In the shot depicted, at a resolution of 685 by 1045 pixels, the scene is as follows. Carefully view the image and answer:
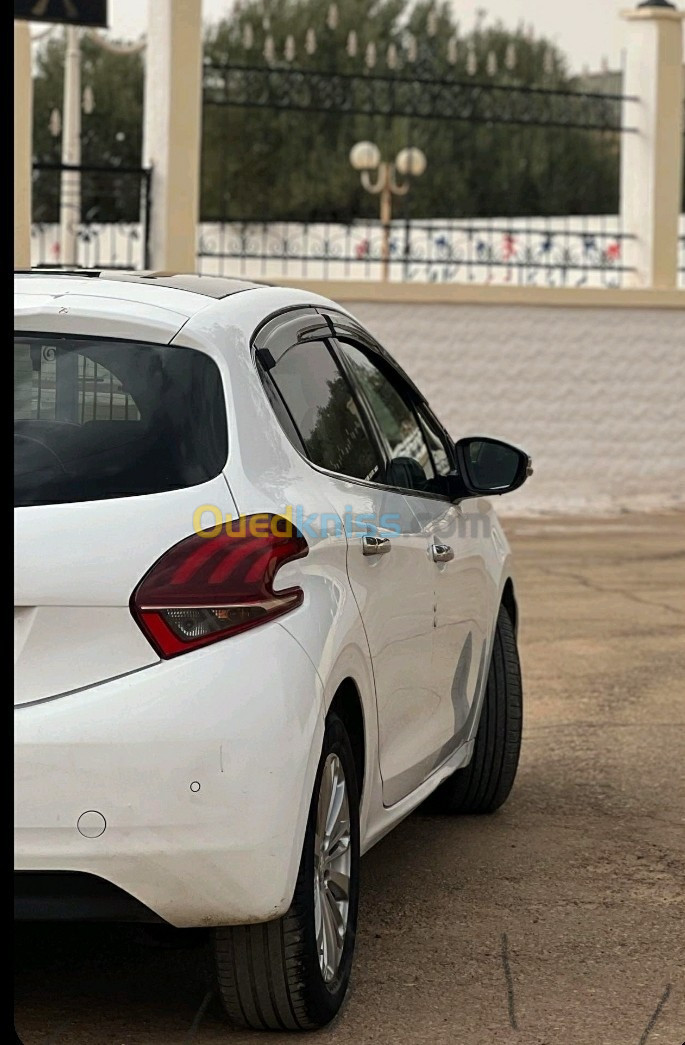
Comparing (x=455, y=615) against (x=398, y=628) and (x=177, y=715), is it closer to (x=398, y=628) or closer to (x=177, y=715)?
(x=398, y=628)

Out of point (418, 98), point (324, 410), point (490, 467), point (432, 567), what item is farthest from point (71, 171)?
point (324, 410)

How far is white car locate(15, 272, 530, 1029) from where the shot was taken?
3381mm

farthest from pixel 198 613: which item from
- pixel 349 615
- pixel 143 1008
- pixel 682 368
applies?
pixel 682 368

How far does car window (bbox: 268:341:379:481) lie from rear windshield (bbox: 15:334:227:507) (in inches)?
13.1

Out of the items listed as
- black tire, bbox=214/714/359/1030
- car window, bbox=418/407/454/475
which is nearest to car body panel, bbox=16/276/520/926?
black tire, bbox=214/714/359/1030

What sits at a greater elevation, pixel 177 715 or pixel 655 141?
pixel 655 141

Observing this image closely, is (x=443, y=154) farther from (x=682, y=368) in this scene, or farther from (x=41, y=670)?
(x=41, y=670)

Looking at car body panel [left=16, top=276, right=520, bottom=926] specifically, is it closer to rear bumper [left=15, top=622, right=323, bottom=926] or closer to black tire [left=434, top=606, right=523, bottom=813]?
rear bumper [left=15, top=622, right=323, bottom=926]

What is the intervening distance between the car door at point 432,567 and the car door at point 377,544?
0.01 metres

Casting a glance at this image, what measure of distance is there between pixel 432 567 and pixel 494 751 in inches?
44.1

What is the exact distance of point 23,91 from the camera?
9.12 m

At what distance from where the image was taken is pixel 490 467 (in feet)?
17.0

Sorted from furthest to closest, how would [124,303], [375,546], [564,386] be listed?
[564,386]
[375,546]
[124,303]

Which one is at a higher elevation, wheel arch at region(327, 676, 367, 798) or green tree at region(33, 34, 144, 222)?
green tree at region(33, 34, 144, 222)
